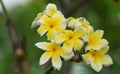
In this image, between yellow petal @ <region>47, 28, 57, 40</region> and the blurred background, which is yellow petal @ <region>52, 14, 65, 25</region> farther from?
the blurred background

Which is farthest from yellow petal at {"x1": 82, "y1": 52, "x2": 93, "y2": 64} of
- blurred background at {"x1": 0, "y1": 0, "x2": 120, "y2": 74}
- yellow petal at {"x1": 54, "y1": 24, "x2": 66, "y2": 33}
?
blurred background at {"x1": 0, "y1": 0, "x2": 120, "y2": 74}

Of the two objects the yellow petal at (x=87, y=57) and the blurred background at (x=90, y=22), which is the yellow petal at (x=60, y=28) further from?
the blurred background at (x=90, y=22)

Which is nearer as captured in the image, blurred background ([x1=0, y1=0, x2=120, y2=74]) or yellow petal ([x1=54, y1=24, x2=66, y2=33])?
yellow petal ([x1=54, y1=24, x2=66, y2=33])

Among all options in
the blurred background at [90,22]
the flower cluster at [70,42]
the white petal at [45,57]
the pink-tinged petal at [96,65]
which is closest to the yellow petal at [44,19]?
the flower cluster at [70,42]

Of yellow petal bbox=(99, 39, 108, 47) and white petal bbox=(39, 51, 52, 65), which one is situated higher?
yellow petal bbox=(99, 39, 108, 47)

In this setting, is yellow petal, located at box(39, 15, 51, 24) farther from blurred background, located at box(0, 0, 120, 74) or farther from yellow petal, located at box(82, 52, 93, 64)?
blurred background, located at box(0, 0, 120, 74)

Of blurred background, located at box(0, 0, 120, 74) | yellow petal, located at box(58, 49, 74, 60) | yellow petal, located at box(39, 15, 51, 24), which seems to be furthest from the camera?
blurred background, located at box(0, 0, 120, 74)

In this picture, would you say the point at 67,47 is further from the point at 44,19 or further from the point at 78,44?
the point at 44,19

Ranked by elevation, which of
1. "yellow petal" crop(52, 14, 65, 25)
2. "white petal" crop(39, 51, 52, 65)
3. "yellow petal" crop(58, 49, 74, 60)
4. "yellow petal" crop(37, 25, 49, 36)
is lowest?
"white petal" crop(39, 51, 52, 65)

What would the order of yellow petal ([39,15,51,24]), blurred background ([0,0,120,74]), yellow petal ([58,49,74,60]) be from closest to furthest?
1. yellow petal ([58,49,74,60])
2. yellow petal ([39,15,51,24])
3. blurred background ([0,0,120,74])

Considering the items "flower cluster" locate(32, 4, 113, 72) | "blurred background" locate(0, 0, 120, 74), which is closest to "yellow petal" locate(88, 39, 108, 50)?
"flower cluster" locate(32, 4, 113, 72)
